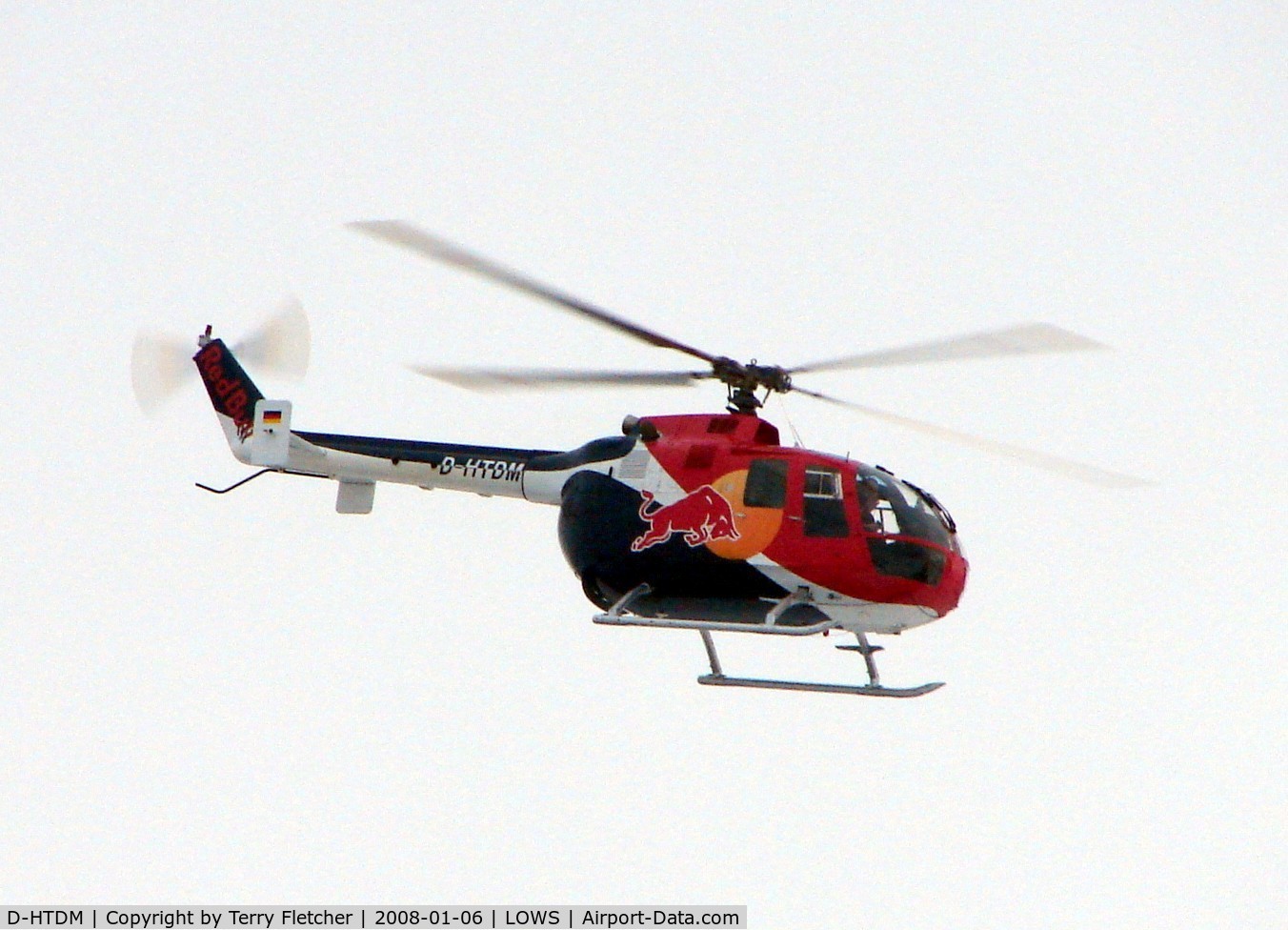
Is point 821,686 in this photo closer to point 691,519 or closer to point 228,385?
point 691,519

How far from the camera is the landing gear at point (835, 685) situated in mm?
15242

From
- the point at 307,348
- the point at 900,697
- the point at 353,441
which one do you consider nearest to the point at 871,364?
the point at 900,697

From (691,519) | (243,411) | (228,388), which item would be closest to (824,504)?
(691,519)

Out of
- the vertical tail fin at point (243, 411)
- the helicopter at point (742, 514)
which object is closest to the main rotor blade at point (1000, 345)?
the helicopter at point (742, 514)

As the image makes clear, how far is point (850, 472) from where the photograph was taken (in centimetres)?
1518

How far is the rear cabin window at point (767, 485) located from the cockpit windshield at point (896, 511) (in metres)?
0.67

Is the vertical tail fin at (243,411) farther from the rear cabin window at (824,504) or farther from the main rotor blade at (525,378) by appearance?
the rear cabin window at (824,504)

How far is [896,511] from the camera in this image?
594 inches

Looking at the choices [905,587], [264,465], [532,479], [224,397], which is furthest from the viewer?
[224,397]

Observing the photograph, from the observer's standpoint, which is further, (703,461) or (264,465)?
(264,465)

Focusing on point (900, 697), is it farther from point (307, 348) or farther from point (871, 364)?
point (307, 348)

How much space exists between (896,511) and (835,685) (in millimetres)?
1678

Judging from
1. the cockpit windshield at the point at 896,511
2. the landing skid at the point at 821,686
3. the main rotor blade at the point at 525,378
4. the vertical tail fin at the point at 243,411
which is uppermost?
the vertical tail fin at the point at 243,411

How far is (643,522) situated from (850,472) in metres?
1.92
